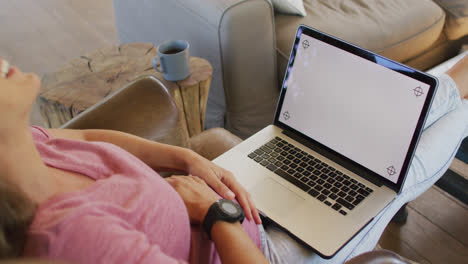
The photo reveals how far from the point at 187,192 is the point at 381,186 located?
0.46 metres

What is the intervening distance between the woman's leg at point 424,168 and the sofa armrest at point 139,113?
0.39 metres

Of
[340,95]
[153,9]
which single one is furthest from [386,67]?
[153,9]

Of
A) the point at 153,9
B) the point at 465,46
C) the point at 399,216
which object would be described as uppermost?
the point at 153,9

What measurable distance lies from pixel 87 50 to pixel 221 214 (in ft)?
7.44

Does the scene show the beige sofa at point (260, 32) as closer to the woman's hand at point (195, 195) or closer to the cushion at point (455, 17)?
the cushion at point (455, 17)

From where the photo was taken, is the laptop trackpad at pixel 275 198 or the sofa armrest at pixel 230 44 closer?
the laptop trackpad at pixel 275 198

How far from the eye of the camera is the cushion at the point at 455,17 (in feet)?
6.58

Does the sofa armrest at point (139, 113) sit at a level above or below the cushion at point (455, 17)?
above

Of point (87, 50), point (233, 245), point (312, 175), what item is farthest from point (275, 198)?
point (87, 50)

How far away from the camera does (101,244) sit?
495mm

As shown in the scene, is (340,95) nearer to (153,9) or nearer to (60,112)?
(60,112)

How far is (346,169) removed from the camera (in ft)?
3.02

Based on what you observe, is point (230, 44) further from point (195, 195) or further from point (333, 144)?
point (195, 195)

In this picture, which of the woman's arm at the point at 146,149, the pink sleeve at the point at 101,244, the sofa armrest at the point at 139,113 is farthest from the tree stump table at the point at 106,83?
the pink sleeve at the point at 101,244
